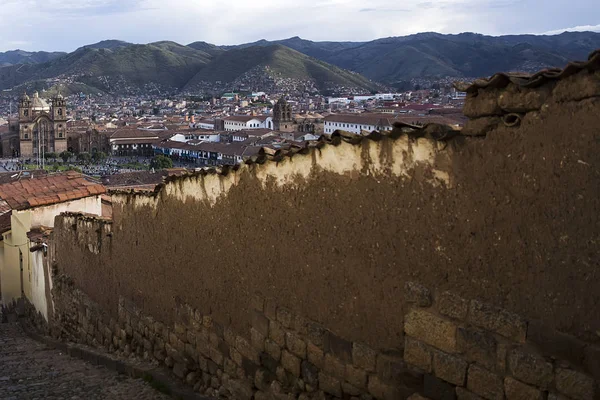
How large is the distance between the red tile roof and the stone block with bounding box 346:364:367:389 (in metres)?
6.03

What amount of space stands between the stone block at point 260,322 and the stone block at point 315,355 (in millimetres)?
412

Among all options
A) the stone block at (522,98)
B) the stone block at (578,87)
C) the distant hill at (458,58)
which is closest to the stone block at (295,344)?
the stone block at (522,98)

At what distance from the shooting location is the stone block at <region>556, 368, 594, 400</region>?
7.91 ft

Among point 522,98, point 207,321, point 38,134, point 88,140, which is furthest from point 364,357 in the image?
point 38,134

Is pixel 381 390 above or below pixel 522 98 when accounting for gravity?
below

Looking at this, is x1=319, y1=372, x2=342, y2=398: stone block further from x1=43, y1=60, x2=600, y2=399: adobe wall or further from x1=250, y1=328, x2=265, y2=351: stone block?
x1=250, y1=328, x2=265, y2=351: stone block

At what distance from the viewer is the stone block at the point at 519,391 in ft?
8.41

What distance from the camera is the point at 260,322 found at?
4102 millimetres

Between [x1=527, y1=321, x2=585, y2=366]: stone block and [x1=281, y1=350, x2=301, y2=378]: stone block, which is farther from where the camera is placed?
[x1=281, y1=350, x2=301, y2=378]: stone block

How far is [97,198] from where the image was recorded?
8984 millimetres

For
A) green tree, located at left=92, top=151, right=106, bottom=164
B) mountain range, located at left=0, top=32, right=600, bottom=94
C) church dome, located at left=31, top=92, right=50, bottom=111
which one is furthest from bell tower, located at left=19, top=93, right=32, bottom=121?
mountain range, located at left=0, top=32, right=600, bottom=94

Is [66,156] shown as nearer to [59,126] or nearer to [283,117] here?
[59,126]

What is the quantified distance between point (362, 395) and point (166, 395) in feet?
6.17

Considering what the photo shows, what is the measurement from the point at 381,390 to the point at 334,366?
350 mm
